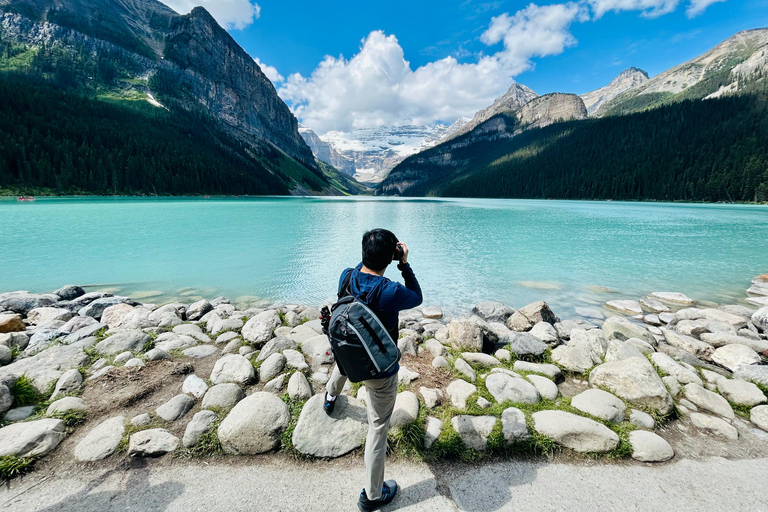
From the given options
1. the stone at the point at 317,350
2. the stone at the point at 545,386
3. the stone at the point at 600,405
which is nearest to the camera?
the stone at the point at 600,405

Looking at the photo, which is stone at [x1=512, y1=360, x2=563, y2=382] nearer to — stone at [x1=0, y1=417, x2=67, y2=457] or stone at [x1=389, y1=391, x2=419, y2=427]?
stone at [x1=389, y1=391, x2=419, y2=427]

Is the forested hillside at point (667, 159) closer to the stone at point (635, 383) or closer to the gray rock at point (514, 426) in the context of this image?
the stone at point (635, 383)

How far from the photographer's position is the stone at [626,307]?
40.9ft

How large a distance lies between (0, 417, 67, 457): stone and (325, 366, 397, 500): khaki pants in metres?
4.34

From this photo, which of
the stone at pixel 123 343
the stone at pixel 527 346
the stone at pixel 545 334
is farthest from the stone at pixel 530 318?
the stone at pixel 123 343

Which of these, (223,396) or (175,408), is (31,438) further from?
(223,396)

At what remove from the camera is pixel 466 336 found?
7.50 m

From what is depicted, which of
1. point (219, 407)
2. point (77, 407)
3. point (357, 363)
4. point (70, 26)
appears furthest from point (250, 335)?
point (70, 26)

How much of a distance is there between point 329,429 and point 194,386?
2758 mm

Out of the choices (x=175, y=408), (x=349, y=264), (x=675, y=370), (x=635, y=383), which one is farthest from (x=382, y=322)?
(x=349, y=264)

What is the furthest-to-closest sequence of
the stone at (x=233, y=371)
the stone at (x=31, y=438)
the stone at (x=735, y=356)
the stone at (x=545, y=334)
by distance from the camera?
the stone at (x=545, y=334) < the stone at (x=735, y=356) < the stone at (x=233, y=371) < the stone at (x=31, y=438)

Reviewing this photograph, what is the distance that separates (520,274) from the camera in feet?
62.2

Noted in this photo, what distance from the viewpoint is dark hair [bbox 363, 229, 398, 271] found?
349cm

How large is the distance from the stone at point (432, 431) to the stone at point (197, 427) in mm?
3250
